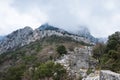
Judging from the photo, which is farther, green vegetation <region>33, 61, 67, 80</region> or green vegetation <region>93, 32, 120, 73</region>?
green vegetation <region>33, 61, 67, 80</region>

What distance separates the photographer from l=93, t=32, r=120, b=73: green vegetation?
47169mm

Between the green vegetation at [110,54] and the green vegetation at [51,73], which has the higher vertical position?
the green vegetation at [110,54]

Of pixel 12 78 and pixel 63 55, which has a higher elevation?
pixel 63 55

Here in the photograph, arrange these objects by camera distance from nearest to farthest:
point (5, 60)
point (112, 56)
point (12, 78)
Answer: point (112, 56), point (12, 78), point (5, 60)

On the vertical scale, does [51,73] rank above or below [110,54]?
below

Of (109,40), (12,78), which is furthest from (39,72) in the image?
(109,40)

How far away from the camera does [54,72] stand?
49.8 m

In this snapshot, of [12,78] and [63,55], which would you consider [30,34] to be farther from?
[12,78]

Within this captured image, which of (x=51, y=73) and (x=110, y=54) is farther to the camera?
(x=110, y=54)

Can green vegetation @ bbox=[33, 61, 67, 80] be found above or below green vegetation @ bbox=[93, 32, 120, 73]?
below

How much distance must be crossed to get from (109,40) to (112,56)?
1323cm

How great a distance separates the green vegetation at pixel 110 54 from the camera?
1857 inches

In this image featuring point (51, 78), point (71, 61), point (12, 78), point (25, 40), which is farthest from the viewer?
point (25, 40)

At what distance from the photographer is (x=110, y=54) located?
187ft
